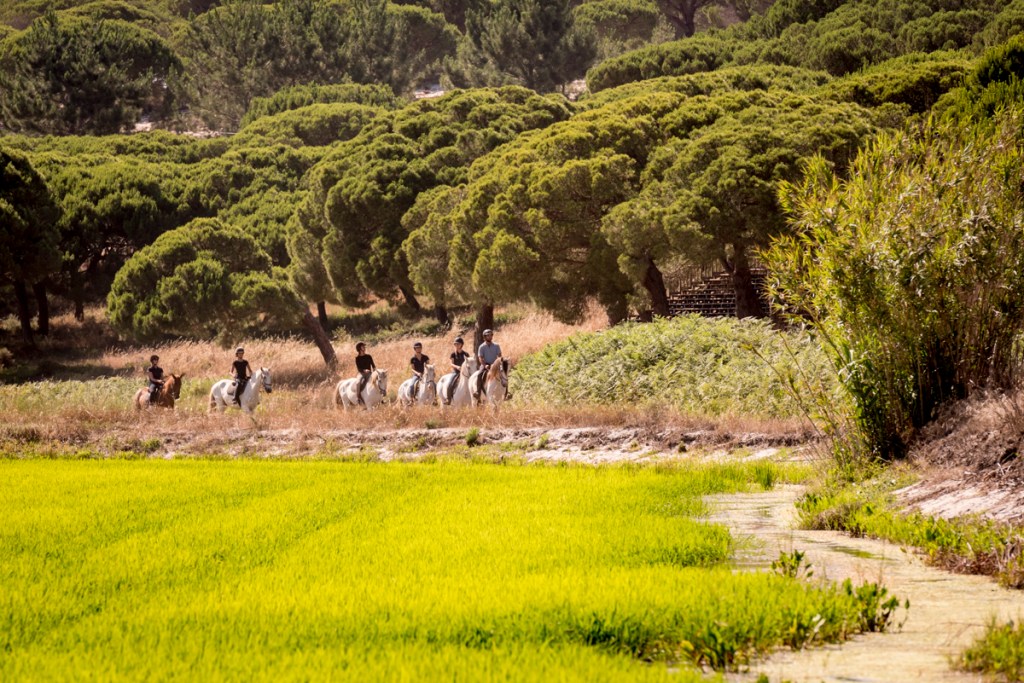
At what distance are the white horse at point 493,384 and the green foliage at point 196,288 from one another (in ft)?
72.4

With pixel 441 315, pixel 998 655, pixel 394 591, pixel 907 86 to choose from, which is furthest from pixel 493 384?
pixel 441 315

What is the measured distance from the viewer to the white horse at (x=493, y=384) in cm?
2577

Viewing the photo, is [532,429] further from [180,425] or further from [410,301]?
[410,301]

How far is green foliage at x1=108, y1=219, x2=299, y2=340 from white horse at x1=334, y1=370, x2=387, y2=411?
17.7 meters

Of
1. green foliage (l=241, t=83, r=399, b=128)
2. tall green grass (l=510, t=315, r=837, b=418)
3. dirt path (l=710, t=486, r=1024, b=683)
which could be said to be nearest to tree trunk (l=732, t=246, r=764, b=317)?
tall green grass (l=510, t=315, r=837, b=418)

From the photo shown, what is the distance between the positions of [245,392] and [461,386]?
6601 millimetres

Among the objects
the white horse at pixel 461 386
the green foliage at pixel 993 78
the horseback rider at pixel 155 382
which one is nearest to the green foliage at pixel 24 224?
the horseback rider at pixel 155 382

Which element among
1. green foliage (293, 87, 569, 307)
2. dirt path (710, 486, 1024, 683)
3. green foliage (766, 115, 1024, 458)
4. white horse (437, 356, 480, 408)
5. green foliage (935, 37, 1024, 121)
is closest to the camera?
dirt path (710, 486, 1024, 683)

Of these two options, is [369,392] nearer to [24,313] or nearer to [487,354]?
[487,354]

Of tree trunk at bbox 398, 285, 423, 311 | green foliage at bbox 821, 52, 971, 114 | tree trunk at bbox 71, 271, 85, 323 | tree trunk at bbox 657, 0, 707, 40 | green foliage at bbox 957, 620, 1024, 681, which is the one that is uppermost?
tree trunk at bbox 657, 0, 707, 40

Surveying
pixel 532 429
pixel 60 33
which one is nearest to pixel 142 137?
pixel 60 33

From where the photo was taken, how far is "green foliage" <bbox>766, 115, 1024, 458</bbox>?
12.5 m

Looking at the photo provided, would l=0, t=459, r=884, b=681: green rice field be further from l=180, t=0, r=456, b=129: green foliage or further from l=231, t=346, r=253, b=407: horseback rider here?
l=180, t=0, r=456, b=129: green foliage

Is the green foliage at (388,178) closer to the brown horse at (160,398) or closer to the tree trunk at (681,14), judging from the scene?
the brown horse at (160,398)
